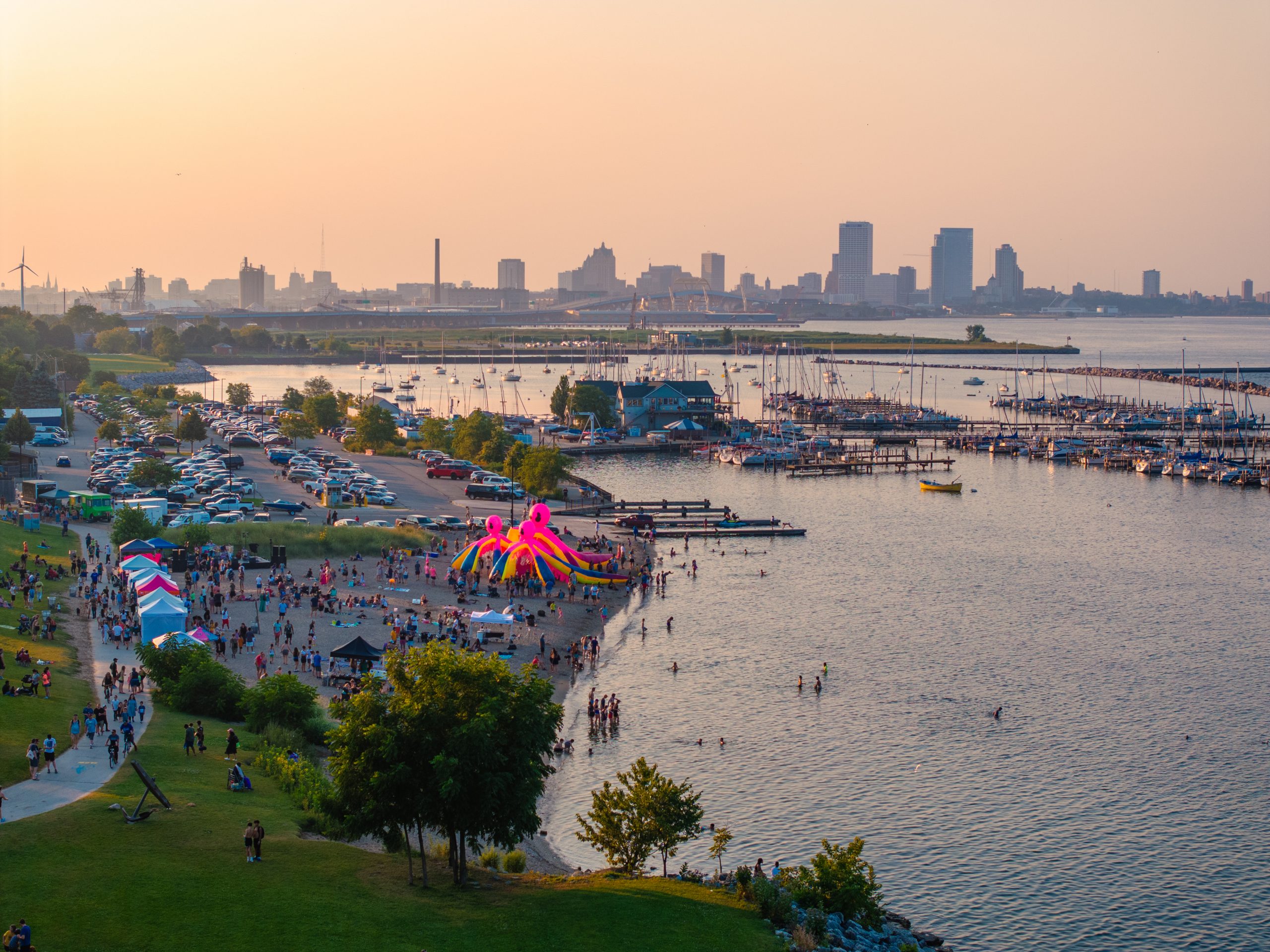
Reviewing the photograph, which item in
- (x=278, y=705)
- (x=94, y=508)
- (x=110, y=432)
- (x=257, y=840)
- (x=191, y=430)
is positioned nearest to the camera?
(x=257, y=840)

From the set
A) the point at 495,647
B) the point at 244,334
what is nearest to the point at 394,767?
the point at 495,647

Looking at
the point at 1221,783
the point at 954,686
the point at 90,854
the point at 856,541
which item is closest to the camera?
the point at 90,854

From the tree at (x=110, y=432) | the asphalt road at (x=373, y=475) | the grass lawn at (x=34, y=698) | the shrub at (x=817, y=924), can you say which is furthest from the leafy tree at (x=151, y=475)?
the shrub at (x=817, y=924)

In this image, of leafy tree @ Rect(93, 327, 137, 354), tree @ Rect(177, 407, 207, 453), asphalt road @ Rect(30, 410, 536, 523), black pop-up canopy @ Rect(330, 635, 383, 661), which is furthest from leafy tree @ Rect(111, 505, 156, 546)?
leafy tree @ Rect(93, 327, 137, 354)

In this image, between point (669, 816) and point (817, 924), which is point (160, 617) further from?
point (817, 924)

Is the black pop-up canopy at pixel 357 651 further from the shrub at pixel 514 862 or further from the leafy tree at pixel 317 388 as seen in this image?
the leafy tree at pixel 317 388

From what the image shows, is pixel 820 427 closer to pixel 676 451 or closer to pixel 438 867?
pixel 676 451

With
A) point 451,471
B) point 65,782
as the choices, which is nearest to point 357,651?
point 65,782
